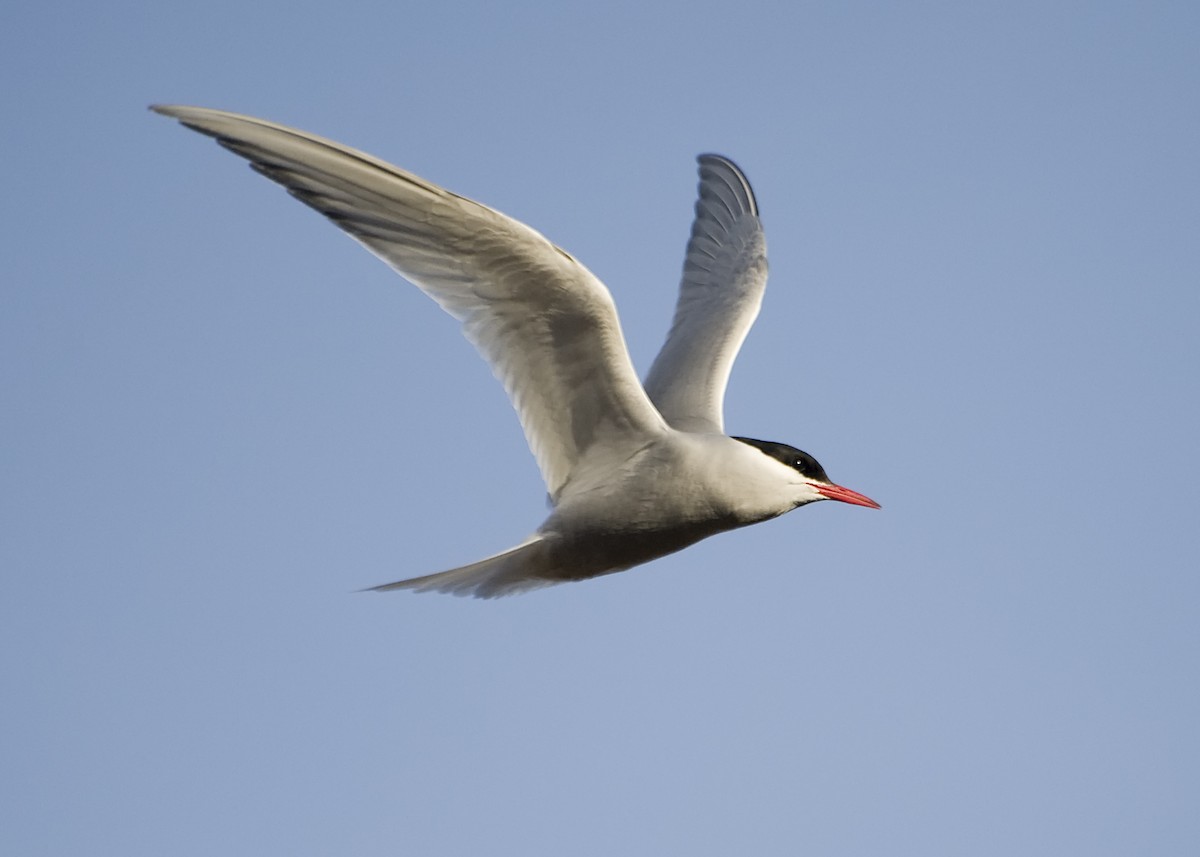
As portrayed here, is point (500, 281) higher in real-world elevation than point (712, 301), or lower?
lower

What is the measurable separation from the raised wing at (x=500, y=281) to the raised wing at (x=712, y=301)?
3.35 ft

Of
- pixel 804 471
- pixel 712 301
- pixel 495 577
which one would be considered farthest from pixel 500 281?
pixel 712 301

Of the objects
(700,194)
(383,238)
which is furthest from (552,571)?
(700,194)

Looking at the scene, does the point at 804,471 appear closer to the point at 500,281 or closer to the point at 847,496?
the point at 847,496

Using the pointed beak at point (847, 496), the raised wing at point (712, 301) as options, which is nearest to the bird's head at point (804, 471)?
the pointed beak at point (847, 496)

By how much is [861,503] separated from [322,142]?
11.4 ft

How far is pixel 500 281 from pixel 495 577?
1.60m

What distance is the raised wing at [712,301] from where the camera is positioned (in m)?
8.14

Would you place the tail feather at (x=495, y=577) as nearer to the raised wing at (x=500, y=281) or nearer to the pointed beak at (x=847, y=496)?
the raised wing at (x=500, y=281)

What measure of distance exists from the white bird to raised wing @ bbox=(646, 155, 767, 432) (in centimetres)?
19

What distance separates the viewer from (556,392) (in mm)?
6758

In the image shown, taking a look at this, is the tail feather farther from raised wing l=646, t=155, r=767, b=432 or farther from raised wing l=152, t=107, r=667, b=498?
raised wing l=646, t=155, r=767, b=432

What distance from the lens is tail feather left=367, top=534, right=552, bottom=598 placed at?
677 cm

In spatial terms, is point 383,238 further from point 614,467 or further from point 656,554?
point 656,554
